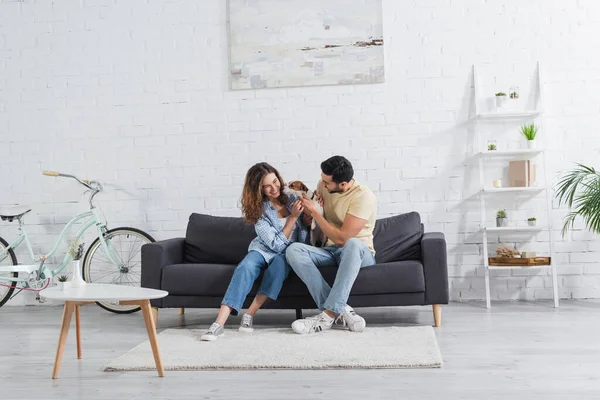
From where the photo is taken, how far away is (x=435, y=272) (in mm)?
4336

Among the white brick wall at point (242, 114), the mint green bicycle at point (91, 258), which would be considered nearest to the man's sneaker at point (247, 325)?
the mint green bicycle at point (91, 258)

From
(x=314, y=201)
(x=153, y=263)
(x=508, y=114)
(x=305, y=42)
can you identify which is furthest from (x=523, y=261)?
(x=153, y=263)

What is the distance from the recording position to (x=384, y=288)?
4301 millimetres

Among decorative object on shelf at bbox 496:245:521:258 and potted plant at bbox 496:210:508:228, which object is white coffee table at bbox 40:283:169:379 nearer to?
decorative object on shelf at bbox 496:245:521:258

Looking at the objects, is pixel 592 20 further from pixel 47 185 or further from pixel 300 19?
pixel 47 185

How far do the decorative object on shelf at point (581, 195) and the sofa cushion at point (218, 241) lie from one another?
2.20 meters

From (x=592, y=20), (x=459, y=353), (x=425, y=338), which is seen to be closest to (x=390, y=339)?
(x=425, y=338)

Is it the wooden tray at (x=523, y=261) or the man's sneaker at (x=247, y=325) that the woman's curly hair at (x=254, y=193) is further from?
the wooden tray at (x=523, y=261)

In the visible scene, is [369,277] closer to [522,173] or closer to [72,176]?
[522,173]

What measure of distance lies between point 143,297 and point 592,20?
13.2 ft

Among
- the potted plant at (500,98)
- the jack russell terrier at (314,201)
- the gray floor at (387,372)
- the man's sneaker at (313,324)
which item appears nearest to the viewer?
the gray floor at (387,372)

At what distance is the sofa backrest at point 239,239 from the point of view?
476 cm

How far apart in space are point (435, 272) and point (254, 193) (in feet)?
3.89

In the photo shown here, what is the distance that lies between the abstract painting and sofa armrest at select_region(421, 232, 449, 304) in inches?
65.5
